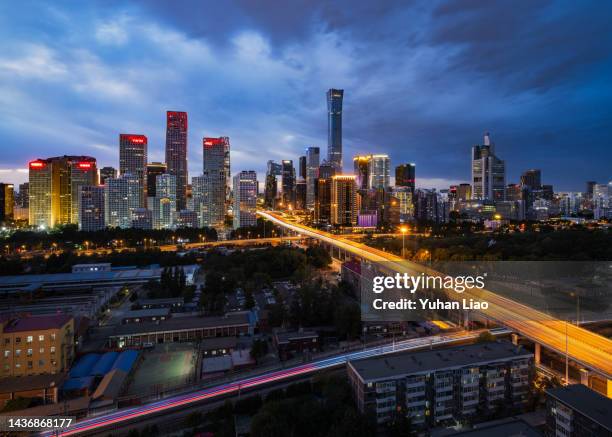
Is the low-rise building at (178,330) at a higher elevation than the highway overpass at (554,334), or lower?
lower

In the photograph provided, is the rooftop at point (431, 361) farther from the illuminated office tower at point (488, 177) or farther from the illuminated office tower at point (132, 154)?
the illuminated office tower at point (488, 177)

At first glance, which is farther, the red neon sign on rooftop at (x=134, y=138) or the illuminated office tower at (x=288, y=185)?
the illuminated office tower at (x=288, y=185)

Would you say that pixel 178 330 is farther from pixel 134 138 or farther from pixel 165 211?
pixel 134 138

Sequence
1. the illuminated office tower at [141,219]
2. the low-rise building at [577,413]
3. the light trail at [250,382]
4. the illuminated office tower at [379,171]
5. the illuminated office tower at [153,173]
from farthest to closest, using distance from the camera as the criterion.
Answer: the illuminated office tower at [379,171], the illuminated office tower at [153,173], the illuminated office tower at [141,219], the light trail at [250,382], the low-rise building at [577,413]

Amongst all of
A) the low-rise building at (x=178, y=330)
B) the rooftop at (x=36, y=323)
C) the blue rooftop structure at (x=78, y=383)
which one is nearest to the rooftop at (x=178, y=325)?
the low-rise building at (x=178, y=330)

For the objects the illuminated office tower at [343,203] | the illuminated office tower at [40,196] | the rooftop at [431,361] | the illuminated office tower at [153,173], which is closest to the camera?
the rooftop at [431,361]

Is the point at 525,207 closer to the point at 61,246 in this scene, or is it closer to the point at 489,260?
the point at 489,260

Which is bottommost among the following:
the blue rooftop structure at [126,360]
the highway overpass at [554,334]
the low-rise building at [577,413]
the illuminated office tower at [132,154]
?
the blue rooftop structure at [126,360]
